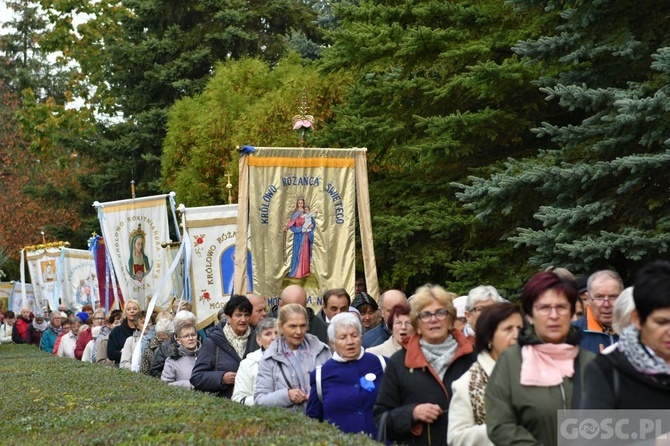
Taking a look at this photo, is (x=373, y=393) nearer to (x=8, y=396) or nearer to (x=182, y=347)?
(x=182, y=347)

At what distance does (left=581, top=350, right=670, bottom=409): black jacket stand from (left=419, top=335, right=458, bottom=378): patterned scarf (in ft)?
8.24

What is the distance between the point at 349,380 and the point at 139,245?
18.3m

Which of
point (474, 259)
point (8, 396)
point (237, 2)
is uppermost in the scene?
point (237, 2)

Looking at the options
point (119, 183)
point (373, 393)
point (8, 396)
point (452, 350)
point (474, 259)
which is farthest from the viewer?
point (119, 183)

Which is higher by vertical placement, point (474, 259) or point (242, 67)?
point (242, 67)

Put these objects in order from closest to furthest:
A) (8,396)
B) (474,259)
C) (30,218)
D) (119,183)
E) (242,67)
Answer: (8,396) < (474,259) < (242,67) < (119,183) < (30,218)

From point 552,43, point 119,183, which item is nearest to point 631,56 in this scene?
point 552,43

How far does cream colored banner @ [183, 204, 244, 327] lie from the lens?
22.8 metres

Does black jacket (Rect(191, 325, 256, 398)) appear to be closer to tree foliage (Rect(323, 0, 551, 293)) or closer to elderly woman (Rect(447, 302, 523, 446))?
elderly woman (Rect(447, 302, 523, 446))

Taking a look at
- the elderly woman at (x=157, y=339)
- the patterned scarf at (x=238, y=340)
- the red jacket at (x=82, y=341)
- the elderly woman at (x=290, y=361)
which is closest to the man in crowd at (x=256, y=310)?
the patterned scarf at (x=238, y=340)

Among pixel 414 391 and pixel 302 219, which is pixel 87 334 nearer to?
pixel 302 219

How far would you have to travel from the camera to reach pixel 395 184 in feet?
75.0

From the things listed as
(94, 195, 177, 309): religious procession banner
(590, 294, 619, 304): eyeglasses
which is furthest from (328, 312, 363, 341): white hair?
(94, 195, 177, 309): religious procession banner

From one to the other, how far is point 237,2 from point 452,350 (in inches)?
1556
